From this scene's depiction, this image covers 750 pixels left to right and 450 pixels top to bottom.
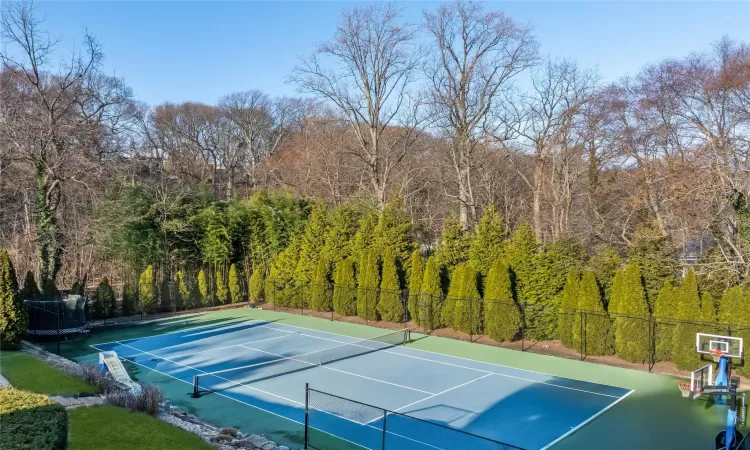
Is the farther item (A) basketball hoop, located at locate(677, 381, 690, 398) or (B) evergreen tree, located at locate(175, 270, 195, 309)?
(B) evergreen tree, located at locate(175, 270, 195, 309)

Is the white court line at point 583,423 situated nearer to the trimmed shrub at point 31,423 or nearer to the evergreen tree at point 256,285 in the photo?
the trimmed shrub at point 31,423

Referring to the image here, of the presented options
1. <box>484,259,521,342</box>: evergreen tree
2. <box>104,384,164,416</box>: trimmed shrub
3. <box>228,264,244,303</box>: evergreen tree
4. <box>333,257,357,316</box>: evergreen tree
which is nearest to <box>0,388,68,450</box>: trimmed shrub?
<box>104,384,164,416</box>: trimmed shrub

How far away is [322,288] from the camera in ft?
78.3

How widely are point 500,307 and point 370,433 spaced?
8.87 m

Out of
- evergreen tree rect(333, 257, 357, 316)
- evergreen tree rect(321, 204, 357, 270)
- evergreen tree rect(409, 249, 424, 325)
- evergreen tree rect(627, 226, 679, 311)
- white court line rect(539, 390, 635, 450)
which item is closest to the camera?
white court line rect(539, 390, 635, 450)

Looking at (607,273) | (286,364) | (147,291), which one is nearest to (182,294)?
(147,291)

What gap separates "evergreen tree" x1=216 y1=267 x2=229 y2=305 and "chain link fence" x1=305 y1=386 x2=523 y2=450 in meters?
16.4

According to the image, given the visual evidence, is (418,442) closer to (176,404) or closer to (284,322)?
(176,404)

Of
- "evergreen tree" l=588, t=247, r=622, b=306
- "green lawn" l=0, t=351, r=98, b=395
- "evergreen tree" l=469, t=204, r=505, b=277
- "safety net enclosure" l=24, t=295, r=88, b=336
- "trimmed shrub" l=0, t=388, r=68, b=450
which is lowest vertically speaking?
"green lawn" l=0, t=351, r=98, b=395

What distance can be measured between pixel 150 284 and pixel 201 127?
3405cm

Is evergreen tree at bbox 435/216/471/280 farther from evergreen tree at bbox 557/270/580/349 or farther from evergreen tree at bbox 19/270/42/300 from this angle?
evergreen tree at bbox 19/270/42/300

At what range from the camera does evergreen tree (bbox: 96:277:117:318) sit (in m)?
22.5

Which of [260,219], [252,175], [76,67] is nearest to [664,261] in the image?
[260,219]

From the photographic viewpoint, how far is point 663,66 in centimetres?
2397
